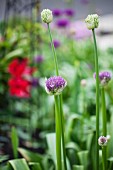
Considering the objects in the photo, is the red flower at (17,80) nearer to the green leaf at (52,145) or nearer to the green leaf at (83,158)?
the green leaf at (52,145)

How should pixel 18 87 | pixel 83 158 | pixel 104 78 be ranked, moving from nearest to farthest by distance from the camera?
pixel 104 78 → pixel 83 158 → pixel 18 87

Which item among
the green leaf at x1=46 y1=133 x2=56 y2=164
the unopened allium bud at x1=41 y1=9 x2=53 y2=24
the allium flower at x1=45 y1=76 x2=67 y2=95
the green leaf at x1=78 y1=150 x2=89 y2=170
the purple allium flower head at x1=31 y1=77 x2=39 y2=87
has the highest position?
the unopened allium bud at x1=41 y1=9 x2=53 y2=24

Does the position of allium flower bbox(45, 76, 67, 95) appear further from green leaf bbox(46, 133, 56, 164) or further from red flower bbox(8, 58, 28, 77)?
red flower bbox(8, 58, 28, 77)

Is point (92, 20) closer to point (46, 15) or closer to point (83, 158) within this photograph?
point (46, 15)

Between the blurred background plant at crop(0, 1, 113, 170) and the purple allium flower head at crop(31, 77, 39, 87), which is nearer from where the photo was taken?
the blurred background plant at crop(0, 1, 113, 170)

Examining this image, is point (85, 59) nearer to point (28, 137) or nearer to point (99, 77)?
point (28, 137)

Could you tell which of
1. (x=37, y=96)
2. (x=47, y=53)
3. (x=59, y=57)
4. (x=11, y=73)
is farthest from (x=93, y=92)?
(x=47, y=53)

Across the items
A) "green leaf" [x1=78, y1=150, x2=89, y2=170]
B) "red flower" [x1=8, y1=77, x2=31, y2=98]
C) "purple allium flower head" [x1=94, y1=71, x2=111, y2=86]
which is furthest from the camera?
"red flower" [x1=8, y1=77, x2=31, y2=98]

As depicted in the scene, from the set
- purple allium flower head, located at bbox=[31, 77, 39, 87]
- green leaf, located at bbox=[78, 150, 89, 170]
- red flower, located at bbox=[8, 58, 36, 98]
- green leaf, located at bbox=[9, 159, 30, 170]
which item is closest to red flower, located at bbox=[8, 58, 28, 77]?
red flower, located at bbox=[8, 58, 36, 98]

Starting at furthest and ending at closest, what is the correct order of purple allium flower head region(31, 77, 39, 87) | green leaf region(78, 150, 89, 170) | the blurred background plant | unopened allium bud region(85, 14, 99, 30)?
purple allium flower head region(31, 77, 39, 87) → the blurred background plant → green leaf region(78, 150, 89, 170) → unopened allium bud region(85, 14, 99, 30)

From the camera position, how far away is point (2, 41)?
207 cm

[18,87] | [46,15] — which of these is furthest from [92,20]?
[18,87]

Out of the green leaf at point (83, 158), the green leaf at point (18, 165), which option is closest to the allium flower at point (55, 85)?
the green leaf at point (18, 165)

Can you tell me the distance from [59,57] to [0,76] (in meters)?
1.55
